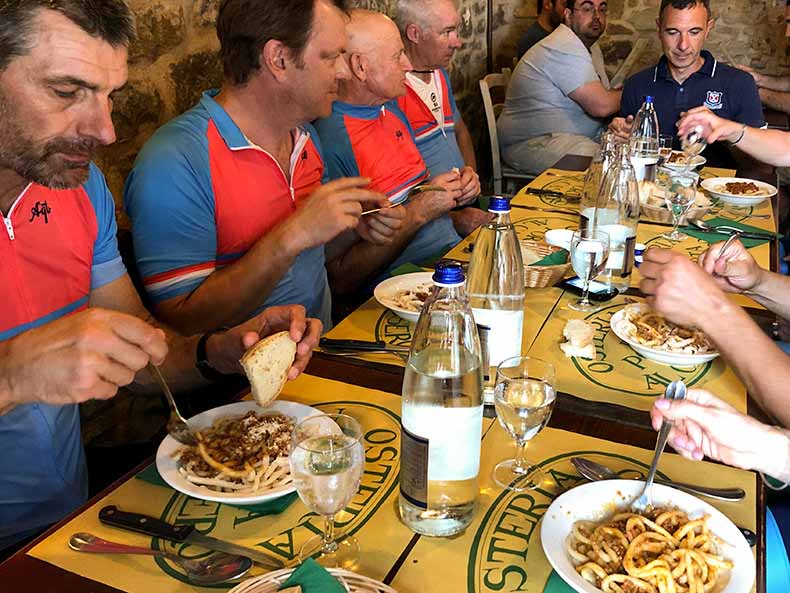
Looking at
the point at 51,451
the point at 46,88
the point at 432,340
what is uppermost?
the point at 46,88

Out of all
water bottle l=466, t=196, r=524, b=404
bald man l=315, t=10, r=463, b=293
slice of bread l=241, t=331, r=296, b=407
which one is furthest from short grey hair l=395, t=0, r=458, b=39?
slice of bread l=241, t=331, r=296, b=407

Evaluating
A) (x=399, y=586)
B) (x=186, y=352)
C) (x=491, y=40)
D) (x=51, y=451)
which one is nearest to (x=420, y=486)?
(x=399, y=586)

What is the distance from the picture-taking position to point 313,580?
30.1 inches

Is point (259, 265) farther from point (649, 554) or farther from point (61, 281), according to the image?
point (649, 554)

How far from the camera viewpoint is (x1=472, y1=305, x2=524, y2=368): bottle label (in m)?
1.20

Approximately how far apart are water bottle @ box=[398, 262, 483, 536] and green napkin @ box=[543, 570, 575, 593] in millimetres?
132

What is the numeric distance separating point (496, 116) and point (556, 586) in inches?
157

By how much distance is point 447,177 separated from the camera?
2.36 m

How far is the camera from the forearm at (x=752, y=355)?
47.1 inches

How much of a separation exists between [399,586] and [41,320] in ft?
2.81

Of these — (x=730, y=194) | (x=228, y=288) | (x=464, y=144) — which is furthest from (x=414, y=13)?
→ (x=228, y=288)

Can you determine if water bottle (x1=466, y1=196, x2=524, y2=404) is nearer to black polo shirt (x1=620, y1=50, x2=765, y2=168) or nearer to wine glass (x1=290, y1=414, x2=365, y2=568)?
wine glass (x1=290, y1=414, x2=365, y2=568)

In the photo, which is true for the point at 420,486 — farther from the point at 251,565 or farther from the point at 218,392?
the point at 218,392

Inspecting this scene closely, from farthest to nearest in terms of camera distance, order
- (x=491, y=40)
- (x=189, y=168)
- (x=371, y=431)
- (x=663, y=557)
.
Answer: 1. (x=491, y=40)
2. (x=189, y=168)
3. (x=371, y=431)
4. (x=663, y=557)
